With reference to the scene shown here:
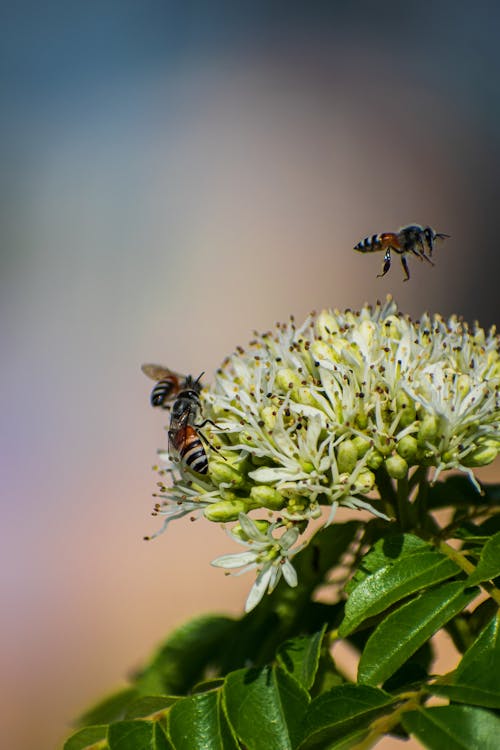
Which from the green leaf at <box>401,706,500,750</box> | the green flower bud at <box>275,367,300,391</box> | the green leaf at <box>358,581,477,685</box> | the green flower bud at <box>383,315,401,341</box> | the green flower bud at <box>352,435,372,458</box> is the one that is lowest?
the green leaf at <box>401,706,500,750</box>

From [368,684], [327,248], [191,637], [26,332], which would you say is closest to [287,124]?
[327,248]

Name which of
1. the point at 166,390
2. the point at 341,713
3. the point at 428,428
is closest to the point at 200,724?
the point at 341,713

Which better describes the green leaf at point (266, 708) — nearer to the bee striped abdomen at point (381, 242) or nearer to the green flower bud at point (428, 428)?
the green flower bud at point (428, 428)

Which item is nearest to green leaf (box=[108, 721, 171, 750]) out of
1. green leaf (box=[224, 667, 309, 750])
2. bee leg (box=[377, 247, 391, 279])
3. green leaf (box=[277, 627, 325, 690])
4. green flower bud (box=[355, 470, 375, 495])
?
green leaf (box=[224, 667, 309, 750])

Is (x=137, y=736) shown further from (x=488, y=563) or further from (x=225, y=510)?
(x=488, y=563)

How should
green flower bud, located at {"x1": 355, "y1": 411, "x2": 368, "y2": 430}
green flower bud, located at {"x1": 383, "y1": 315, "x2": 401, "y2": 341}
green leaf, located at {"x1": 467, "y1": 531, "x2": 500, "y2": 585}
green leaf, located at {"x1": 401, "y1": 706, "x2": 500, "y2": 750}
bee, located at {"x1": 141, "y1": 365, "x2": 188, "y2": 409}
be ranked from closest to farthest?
green leaf, located at {"x1": 401, "y1": 706, "x2": 500, "y2": 750}
green leaf, located at {"x1": 467, "y1": 531, "x2": 500, "y2": 585}
green flower bud, located at {"x1": 355, "y1": 411, "x2": 368, "y2": 430}
green flower bud, located at {"x1": 383, "y1": 315, "x2": 401, "y2": 341}
bee, located at {"x1": 141, "y1": 365, "x2": 188, "y2": 409}

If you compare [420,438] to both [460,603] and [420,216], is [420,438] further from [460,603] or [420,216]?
[420,216]

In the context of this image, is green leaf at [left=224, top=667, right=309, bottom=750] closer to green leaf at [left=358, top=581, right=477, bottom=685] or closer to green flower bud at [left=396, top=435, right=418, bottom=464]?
green leaf at [left=358, top=581, right=477, bottom=685]
